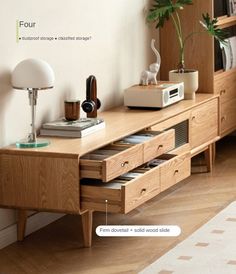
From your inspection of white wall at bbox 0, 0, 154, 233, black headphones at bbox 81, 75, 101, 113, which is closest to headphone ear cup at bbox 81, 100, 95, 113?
black headphones at bbox 81, 75, 101, 113

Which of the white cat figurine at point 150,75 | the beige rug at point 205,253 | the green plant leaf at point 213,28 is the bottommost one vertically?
the beige rug at point 205,253

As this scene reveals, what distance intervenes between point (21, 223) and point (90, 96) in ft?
2.67

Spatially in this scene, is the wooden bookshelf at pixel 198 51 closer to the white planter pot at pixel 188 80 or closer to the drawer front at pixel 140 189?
the white planter pot at pixel 188 80

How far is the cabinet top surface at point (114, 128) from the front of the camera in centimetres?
386

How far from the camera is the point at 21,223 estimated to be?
405 centimetres

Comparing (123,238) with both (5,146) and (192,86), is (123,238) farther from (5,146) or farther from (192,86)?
(192,86)

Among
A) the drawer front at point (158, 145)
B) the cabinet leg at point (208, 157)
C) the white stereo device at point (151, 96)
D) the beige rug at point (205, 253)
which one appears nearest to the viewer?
the beige rug at point (205, 253)

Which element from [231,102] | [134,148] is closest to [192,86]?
[231,102]

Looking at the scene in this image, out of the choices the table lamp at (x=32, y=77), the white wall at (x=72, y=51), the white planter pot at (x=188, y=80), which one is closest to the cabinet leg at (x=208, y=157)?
the white planter pot at (x=188, y=80)

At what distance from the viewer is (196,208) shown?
4.59 m

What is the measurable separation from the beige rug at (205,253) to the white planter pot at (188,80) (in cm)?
114

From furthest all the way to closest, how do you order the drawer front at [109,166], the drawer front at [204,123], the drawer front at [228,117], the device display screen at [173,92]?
the drawer front at [228,117] → the drawer front at [204,123] → the device display screen at [173,92] → the drawer front at [109,166]

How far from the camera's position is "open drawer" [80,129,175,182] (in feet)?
12.4

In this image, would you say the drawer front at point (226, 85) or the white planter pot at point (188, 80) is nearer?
the white planter pot at point (188, 80)
